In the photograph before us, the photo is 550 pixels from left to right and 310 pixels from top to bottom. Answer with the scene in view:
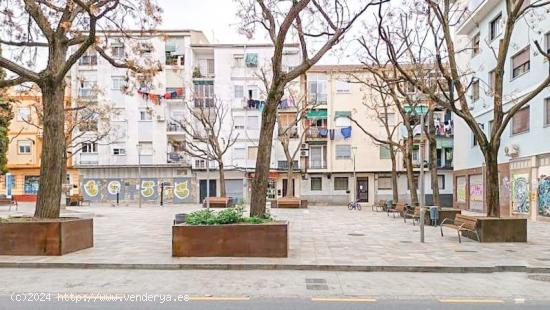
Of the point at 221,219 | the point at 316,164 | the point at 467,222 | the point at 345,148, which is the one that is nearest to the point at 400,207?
the point at 467,222

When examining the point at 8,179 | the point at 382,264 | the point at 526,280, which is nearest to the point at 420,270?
the point at 382,264

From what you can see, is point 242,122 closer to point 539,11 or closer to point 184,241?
point 539,11

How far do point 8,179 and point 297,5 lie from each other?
114ft

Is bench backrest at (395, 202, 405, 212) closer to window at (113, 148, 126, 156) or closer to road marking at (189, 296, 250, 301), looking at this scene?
road marking at (189, 296, 250, 301)

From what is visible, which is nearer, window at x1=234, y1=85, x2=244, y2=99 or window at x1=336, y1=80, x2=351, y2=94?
window at x1=336, y1=80, x2=351, y2=94

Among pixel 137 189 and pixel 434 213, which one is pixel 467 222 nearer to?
pixel 434 213

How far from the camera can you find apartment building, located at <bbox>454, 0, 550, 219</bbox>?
23703 millimetres

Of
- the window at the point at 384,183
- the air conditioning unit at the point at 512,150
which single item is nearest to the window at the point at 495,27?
the air conditioning unit at the point at 512,150

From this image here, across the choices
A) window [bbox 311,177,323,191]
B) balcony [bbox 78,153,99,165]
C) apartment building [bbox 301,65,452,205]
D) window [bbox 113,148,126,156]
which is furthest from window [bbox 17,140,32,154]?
window [bbox 311,177,323,191]

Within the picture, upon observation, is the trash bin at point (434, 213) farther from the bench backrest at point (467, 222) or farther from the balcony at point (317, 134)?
the balcony at point (317, 134)

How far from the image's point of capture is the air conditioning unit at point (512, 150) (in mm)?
26516

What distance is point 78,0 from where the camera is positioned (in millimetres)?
11078

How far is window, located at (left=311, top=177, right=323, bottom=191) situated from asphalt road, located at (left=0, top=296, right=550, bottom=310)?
4165 cm

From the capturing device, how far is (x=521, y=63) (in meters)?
26.3
